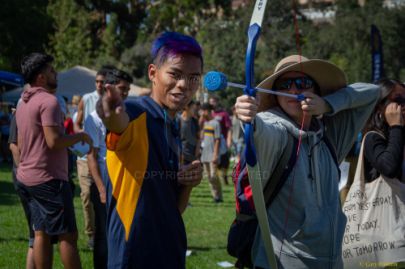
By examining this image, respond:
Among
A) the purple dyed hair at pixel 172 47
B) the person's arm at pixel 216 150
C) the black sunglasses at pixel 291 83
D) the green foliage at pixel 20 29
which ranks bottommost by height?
the person's arm at pixel 216 150

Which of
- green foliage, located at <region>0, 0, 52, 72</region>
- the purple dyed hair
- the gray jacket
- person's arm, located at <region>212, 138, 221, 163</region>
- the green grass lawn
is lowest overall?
the green grass lawn

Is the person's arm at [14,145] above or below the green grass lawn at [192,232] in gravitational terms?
above

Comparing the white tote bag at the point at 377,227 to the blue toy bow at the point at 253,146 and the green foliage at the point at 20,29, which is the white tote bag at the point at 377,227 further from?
the green foliage at the point at 20,29

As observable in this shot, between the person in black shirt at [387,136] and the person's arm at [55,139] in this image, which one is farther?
the person's arm at [55,139]

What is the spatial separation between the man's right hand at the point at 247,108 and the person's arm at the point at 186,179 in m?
0.50

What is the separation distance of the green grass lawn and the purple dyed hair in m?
3.58

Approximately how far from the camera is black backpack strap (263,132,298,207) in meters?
2.93

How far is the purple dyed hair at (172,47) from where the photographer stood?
111 inches

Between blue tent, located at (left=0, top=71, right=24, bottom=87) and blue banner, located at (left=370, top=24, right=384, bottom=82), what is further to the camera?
blue tent, located at (left=0, top=71, right=24, bottom=87)

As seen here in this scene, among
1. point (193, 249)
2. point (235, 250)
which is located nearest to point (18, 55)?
point (193, 249)

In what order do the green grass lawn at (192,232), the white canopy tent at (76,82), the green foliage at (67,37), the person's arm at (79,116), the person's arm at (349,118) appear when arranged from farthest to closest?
the green foliage at (67,37)
the white canopy tent at (76,82)
the person's arm at (79,116)
the green grass lawn at (192,232)
the person's arm at (349,118)

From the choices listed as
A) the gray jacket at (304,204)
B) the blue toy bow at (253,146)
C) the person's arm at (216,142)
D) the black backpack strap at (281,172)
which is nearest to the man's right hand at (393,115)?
the gray jacket at (304,204)

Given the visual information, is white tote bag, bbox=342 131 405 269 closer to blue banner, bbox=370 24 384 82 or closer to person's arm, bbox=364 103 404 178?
person's arm, bbox=364 103 404 178

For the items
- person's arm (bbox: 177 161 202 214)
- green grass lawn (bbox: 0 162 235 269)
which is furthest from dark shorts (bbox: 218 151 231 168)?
person's arm (bbox: 177 161 202 214)
